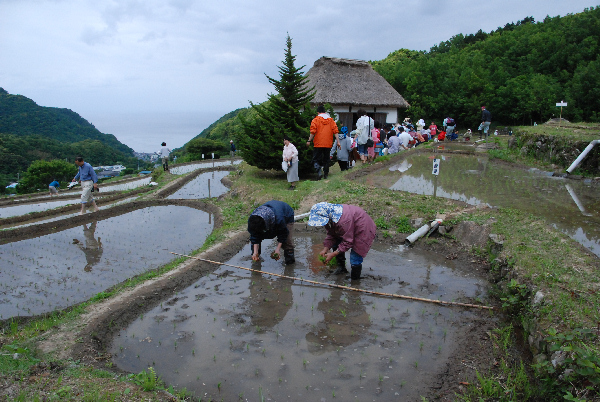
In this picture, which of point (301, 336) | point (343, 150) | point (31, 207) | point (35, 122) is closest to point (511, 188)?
point (343, 150)

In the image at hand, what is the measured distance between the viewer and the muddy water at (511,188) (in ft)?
24.2

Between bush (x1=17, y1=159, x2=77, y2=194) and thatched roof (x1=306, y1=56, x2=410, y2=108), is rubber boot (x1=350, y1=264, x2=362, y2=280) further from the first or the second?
bush (x1=17, y1=159, x2=77, y2=194)

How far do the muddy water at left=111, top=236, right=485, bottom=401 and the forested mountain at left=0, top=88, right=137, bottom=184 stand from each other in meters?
46.9

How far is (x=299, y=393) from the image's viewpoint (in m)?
3.75

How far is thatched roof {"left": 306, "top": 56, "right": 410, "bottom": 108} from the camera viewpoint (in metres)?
23.2

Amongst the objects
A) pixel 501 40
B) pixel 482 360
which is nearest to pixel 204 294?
pixel 482 360

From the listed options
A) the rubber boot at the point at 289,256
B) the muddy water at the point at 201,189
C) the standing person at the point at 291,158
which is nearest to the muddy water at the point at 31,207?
the muddy water at the point at 201,189

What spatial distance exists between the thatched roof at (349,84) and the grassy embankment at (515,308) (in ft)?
51.4

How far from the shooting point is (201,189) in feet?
50.7

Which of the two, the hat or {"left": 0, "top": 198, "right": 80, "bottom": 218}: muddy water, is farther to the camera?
{"left": 0, "top": 198, "right": 80, "bottom": 218}: muddy water

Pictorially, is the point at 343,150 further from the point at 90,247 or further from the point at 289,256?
the point at 90,247

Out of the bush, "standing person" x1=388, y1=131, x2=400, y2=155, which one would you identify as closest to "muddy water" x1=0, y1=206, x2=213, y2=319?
"standing person" x1=388, y1=131, x2=400, y2=155

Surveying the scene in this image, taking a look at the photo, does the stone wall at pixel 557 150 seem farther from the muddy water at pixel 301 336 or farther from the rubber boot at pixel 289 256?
the rubber boot at pixel 289 256

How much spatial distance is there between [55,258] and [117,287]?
2809 millimetres
